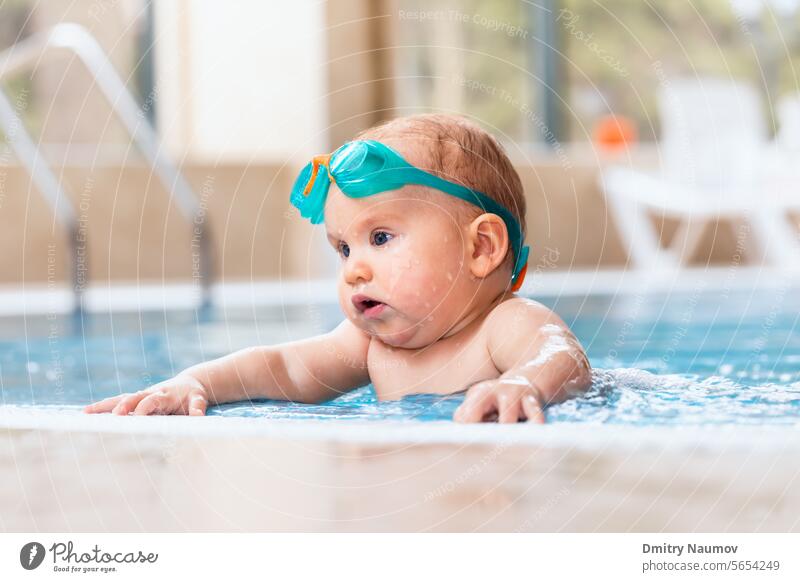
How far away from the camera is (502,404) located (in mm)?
1095

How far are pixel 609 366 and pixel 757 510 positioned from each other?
1.29 m

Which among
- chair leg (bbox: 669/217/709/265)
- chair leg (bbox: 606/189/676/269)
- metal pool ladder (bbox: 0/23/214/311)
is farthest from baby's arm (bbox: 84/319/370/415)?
chair leg (bbox: 669/217/709/265)

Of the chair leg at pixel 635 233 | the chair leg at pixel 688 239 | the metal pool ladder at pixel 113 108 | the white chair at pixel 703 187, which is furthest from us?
the chair leg at pixel 688 239

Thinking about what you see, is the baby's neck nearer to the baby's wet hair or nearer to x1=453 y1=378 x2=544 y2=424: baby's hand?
the baby's wet hair

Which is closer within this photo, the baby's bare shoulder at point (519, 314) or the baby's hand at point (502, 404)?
the baby's hand at point (502, 404)

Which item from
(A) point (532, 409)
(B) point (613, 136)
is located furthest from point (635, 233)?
(A) point (532, 409)

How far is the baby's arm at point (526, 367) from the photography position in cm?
110

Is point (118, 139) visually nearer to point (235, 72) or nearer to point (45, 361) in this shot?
point (235, 72)

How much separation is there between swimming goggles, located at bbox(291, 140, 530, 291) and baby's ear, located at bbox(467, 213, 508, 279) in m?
0.02

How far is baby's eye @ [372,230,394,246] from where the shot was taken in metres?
1.35

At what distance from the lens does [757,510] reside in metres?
0.88

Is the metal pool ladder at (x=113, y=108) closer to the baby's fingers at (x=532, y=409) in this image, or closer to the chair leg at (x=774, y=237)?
the baby's fingers at (x=532, y=409)

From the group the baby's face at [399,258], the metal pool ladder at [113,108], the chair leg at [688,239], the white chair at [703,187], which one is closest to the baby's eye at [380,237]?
the baby's face at [399,258]

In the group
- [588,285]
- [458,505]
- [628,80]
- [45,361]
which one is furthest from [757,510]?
[628,80]
